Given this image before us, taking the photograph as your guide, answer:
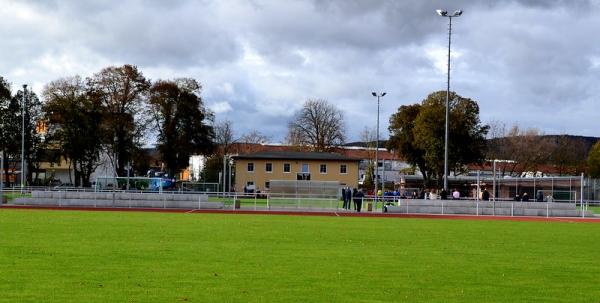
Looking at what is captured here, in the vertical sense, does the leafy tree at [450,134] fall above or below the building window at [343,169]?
above

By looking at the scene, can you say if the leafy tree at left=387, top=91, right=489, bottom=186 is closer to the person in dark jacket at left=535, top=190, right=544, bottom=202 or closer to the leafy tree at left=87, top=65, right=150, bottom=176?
the person in dark jacket at left=535, top=190, right=544, bottom=202

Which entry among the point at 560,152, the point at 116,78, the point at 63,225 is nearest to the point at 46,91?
the point at 116,78

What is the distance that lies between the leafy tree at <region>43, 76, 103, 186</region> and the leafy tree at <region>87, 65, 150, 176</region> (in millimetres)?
927

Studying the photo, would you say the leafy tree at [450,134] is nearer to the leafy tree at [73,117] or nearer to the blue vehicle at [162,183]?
the blue vehicle at [162,183]

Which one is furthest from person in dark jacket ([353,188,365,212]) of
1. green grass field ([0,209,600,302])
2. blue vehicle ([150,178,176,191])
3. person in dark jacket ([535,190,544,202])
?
green grass field ([0,209,600,302])

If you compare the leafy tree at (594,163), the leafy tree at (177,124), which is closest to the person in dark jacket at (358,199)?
the leafy tree at (177,124)

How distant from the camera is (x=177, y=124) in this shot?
78250 mm

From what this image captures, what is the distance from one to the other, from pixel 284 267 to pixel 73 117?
6451cm

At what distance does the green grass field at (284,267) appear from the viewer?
11336 millimetres

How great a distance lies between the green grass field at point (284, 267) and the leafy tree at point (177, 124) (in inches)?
2132

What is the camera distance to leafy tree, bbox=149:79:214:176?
77688 millimetres

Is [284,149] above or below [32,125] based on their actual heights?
below

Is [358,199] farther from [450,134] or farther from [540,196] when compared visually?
[450,134]

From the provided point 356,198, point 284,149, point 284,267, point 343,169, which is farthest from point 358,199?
point 284,149
